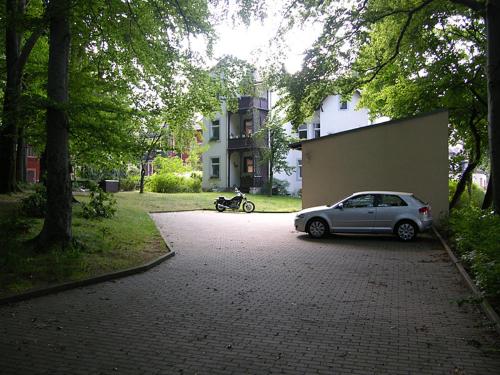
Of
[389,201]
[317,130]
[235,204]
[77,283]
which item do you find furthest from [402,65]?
[317,130]

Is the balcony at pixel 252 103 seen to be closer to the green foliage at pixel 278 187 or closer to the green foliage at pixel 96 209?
the green foliage at pixel 278 187

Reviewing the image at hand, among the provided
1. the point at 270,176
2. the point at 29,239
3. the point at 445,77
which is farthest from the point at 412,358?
the point at 270,176

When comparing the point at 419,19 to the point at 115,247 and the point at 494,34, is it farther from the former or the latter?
the point at 115,247

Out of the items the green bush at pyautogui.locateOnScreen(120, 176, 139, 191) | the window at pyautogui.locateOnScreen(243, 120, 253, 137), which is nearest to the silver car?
the window at pyautogui.locateOnScreen(243, 120, 253, 137)

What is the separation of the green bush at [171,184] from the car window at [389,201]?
24508 millimetres

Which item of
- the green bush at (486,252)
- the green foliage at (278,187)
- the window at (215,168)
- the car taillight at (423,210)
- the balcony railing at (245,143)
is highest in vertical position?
the balcony railing at (245,143)

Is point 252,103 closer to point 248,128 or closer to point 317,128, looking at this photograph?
point 248,128

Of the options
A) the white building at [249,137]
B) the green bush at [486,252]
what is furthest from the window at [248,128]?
the green bush at [486,252]

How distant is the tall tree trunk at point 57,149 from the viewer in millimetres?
9719

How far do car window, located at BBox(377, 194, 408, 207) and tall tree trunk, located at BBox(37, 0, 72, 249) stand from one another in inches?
367

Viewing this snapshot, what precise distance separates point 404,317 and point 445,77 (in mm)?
14707

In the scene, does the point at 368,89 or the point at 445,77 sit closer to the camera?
the point at 445,77

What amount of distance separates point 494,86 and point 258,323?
771 cm

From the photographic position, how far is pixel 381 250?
40.6 ft
